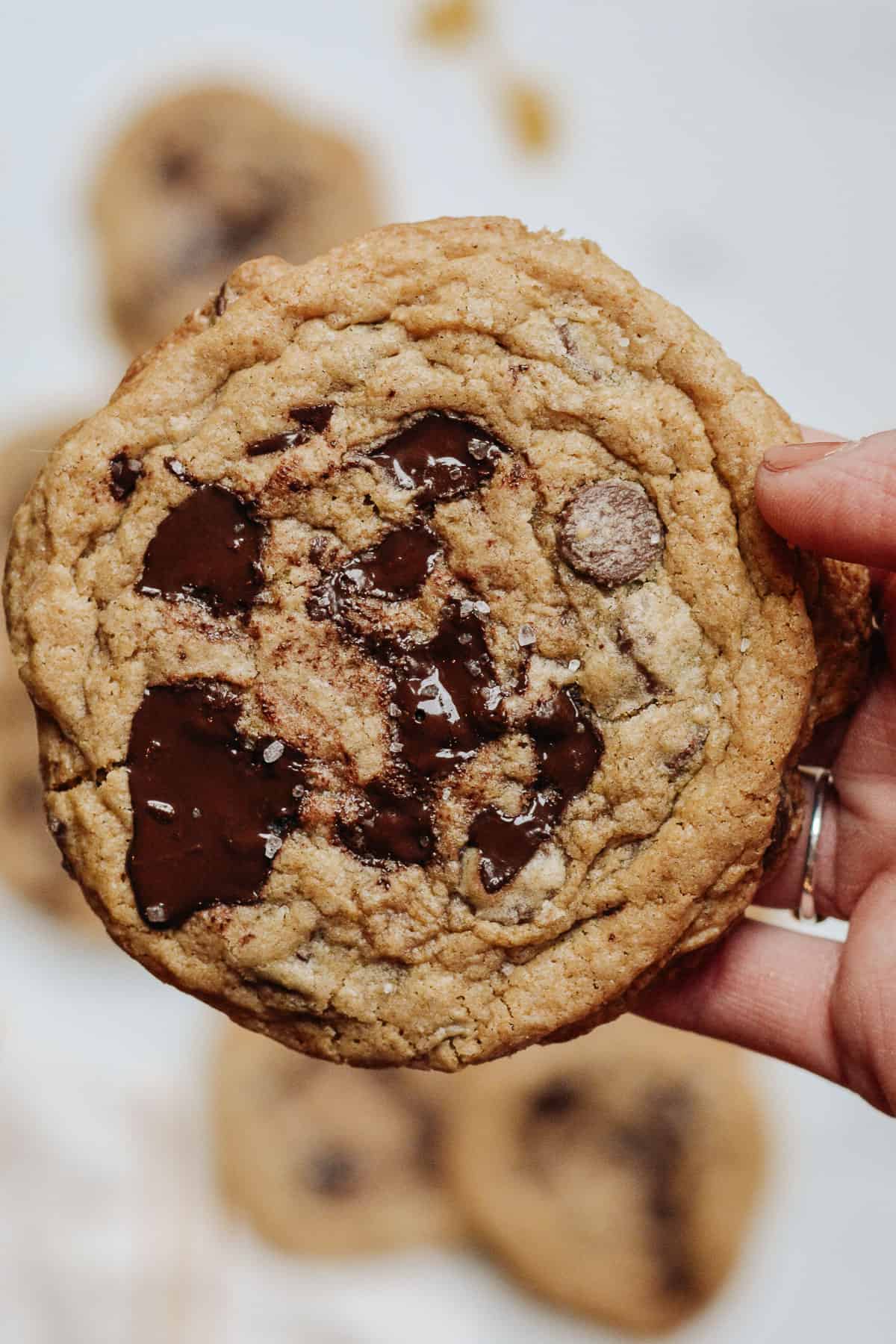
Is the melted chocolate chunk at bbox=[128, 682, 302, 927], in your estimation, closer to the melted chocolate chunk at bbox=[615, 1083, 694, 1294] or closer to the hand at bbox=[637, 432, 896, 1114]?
the hand at bbox=[637, 432, 896, 1114]

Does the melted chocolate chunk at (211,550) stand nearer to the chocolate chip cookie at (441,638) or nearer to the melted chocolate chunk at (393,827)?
the chocolate chip cookie at (441,638)

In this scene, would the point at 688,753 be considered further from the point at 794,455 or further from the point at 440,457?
the point at 440,457

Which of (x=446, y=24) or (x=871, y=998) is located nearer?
(x=871, y=998)

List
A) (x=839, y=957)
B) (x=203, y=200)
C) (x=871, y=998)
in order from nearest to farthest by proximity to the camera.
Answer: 1. (x=871, y=998)
2. (x=839, y=957)
3. (x=203, y=200)

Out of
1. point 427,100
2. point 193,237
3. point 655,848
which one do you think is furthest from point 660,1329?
point 427,100

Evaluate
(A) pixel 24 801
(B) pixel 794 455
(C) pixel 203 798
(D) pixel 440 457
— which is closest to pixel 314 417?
(D) pixel 440 457

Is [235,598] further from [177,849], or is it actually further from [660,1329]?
[660,1329]

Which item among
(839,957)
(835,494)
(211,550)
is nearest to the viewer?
(835,494)

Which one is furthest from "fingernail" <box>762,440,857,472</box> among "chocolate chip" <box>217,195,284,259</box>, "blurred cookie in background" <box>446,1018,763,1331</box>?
"blurred cookie in background" <box>446,1018,763,1331</box>
